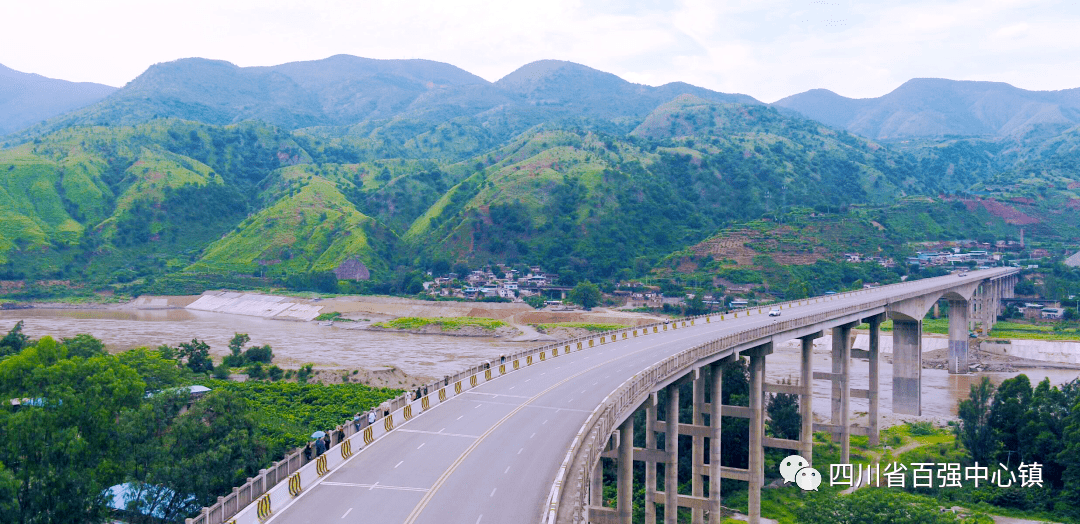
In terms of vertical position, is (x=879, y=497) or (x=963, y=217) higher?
(x=963, y=217)

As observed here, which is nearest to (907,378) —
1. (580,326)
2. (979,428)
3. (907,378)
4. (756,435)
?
(907,378)

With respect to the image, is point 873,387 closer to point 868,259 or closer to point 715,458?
point 715,458

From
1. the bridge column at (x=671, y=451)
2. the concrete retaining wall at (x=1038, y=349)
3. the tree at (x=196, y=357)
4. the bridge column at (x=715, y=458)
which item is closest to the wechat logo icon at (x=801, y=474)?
the bridge column at (x=715, y=458)

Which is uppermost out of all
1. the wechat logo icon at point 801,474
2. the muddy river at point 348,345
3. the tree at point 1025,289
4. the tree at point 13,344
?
the tree at point 1025,289

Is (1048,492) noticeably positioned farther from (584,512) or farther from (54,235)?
(54,235)

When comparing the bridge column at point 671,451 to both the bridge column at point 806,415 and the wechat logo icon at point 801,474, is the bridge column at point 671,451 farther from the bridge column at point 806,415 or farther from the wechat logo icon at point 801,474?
the bridge column at point 806,415

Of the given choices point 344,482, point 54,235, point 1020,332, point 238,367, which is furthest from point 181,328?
point 1020,332
